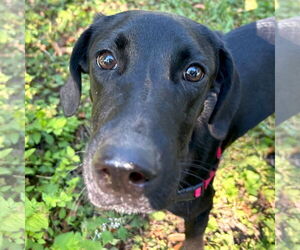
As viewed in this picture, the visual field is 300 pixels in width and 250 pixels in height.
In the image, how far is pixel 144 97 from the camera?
7.14ft

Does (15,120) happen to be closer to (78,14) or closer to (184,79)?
(184,79)

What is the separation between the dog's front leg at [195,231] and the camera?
3.34 m

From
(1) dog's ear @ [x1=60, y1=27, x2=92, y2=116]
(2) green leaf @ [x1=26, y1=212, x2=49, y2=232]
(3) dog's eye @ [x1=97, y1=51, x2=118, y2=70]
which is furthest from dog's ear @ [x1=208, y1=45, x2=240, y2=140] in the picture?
(2) green leaf @ [x1=26, y1=212, x2=49, y2=232]

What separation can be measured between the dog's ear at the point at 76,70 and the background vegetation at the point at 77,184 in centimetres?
71

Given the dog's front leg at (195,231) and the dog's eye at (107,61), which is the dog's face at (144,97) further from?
the dog's front leg at (195,231)

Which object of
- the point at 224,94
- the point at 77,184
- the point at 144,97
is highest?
the point at 144,97

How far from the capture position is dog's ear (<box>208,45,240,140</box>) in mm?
2924

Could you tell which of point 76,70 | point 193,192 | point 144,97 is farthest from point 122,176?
point 76,70

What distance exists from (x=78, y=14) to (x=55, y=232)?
3282 millimetres

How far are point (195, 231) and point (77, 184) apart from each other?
127cm

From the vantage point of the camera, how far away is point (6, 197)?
257 centimetres

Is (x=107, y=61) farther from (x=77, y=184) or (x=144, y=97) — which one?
(x=77, y=184)

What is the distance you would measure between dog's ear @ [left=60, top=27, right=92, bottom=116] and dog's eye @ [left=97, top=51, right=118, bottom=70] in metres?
0.47

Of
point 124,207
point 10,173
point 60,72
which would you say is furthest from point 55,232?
point 60,72
